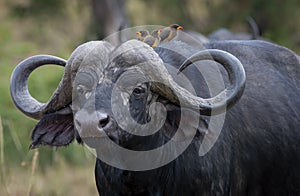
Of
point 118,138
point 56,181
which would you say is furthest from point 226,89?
point 56,181

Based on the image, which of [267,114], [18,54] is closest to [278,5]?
A: [18,54]

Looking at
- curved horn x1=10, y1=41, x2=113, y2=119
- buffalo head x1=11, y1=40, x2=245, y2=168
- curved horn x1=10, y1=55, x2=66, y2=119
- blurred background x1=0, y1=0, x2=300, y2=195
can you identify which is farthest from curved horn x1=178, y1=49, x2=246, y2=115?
blurred background x1=0, y1=0, x2=300, y2=195

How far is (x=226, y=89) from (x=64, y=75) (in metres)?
0.99

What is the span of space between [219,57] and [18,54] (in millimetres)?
9008

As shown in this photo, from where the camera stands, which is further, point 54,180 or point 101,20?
point 101,20

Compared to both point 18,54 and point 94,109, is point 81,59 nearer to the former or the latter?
point 94,109

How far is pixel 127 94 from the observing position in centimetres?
452

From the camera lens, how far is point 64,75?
4.80m

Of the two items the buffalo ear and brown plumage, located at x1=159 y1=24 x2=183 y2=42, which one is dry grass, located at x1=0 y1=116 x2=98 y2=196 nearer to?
brown plumage, located at x1=159 y1=24 x2=183 y2=42

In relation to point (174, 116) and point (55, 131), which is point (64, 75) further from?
point (174, 116)

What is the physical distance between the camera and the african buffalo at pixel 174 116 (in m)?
4.53

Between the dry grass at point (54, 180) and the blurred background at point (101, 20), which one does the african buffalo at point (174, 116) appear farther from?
the blurred background at point (101, 20)

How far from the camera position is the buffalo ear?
5.07m

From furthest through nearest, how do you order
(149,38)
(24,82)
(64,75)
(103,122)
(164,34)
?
(164,34)
(149,38)
(24,82)
(64,75)
(103,122)
